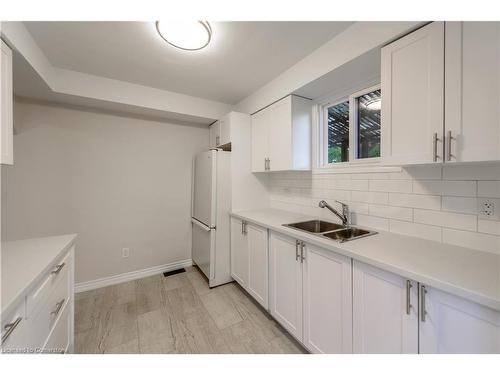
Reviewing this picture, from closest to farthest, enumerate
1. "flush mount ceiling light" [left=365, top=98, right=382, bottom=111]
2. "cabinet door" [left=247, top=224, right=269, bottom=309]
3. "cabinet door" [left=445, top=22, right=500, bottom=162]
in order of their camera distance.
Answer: "cabinet door" [left=445, top=22, right=500, bottom=162]
"flush mount ceiling light" [left=365, top=98, right=382, bottom=111]
"cabinet door" [left=247, top=224, right=269, bottom=309]

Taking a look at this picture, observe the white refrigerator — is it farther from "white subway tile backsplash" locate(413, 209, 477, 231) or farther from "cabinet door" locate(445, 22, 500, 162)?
"cabinet door" locate(445, 22, 500, 162)

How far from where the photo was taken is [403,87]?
116 centimetres

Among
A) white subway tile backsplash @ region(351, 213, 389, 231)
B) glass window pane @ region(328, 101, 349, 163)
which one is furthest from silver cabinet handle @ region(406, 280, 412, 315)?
glass window pane @ region(328, 101, 349, 163)

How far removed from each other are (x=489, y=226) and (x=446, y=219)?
0.57ft

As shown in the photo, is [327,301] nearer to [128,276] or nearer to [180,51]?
[180,51]

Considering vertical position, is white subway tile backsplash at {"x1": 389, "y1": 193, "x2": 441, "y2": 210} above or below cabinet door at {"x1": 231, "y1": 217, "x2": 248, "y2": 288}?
above

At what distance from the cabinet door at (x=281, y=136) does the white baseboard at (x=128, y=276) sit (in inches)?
77.3

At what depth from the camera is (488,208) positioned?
43.1 inches

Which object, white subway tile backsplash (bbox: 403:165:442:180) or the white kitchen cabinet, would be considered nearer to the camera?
white subway tile backsplash (bbox: 403:165:442:180)

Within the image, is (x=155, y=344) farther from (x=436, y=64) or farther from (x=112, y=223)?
(x=436, y=64)

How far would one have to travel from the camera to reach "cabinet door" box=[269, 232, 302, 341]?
5.02 ft

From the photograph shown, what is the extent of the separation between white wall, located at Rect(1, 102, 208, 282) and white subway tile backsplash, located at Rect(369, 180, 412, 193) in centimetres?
236

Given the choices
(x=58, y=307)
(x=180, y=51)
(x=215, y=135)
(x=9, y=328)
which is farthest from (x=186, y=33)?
(x=58, y=307)

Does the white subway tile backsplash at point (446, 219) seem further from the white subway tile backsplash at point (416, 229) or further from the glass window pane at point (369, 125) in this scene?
the glass window pane at point (369, 125)
